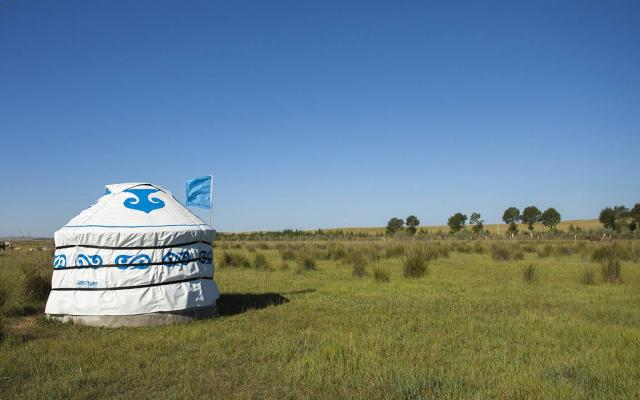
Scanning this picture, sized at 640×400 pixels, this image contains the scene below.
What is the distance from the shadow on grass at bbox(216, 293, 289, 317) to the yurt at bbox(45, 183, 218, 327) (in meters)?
0.85

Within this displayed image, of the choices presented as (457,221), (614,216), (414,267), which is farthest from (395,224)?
(414,267)

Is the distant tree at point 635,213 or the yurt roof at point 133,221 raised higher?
the distant tree at point 635,213

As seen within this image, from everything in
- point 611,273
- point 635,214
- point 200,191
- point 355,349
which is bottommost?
point 355,349

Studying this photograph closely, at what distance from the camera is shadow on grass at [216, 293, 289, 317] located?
9.94m

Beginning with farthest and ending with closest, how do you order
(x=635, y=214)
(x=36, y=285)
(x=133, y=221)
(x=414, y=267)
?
(x=635, y=214) < (x=414, y=267) < (x=36, y=285) < (x=133, y=221)

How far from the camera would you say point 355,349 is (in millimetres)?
6469

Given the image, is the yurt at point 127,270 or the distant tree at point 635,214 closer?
the yurt at point 127,270

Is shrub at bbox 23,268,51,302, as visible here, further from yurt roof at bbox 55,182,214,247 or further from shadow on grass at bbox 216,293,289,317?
shadow on grass at bbox 216,293,289,317

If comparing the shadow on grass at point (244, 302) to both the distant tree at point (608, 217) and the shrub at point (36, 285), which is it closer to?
the shrub at point (36, 285)

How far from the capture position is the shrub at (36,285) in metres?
10.9

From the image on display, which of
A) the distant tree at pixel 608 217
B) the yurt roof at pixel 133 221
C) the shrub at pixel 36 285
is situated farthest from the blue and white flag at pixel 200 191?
the distant tree at pixel 608 217

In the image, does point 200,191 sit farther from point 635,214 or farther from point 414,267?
point 635,214

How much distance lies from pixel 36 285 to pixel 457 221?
79.7m

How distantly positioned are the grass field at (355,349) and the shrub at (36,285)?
0.65 feet
